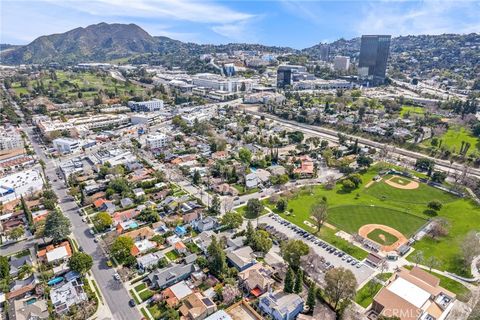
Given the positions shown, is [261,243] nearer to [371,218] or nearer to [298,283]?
[298,283]

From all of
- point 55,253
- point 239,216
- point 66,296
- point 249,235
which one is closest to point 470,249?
point 249,235

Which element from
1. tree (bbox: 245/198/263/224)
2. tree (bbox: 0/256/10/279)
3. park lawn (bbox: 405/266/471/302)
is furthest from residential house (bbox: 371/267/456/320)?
tree (bbox: 0/256/10/279)

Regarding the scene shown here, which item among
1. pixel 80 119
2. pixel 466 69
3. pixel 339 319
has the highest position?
pixel 466 69

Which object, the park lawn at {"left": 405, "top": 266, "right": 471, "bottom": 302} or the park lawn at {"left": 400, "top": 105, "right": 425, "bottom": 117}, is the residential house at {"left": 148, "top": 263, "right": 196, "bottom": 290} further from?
the park lawn at {"left": 400, "top": 105, "right": 425, "bottom": 117}

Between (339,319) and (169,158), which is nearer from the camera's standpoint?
(339,319)

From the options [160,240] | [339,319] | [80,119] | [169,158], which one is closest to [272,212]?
[160,240]

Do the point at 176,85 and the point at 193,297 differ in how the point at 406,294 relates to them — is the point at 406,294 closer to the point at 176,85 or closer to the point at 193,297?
the point at 193,297
